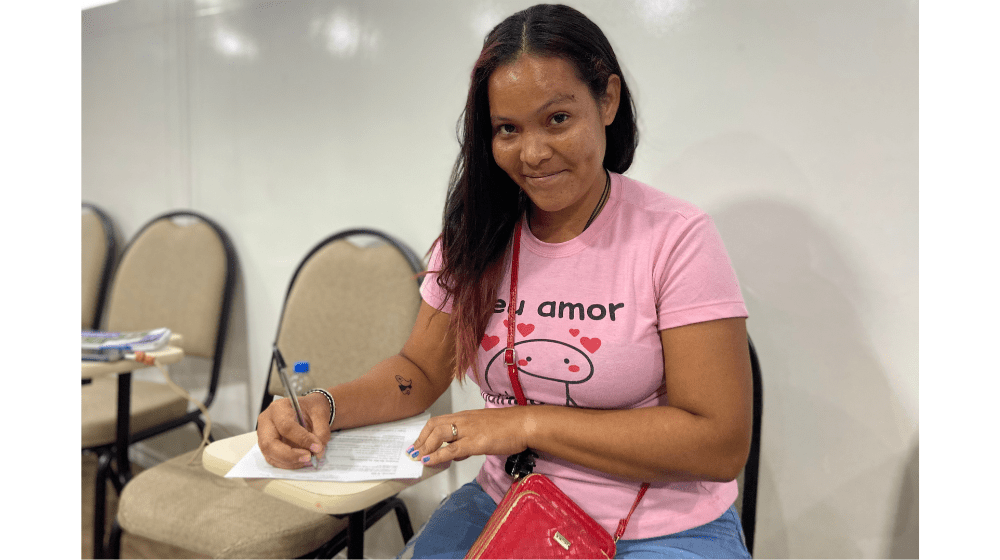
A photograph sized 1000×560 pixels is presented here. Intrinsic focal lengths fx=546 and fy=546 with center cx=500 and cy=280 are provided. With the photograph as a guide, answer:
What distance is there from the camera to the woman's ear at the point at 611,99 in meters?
0.97

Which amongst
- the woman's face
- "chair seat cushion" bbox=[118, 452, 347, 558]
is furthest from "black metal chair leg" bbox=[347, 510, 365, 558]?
the woman's face

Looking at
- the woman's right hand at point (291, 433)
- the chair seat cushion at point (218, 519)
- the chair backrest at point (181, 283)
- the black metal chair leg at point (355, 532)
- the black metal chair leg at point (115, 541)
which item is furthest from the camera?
the chair backrest at point (181, 283)

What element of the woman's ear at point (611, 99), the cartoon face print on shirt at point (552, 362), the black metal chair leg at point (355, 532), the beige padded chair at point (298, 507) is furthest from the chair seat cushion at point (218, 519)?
the woman's ear at point (611, 99)

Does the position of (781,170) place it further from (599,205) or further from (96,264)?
(96,264)

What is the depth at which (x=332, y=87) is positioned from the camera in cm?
183

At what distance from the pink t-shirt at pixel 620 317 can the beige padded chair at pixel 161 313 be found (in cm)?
147

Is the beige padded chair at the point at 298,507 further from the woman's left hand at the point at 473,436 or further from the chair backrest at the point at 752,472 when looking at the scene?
the chair backrest at the point at 752,472

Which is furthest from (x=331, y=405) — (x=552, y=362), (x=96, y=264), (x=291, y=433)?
(x=96, y=264)

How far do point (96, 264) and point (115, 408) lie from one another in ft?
2.99

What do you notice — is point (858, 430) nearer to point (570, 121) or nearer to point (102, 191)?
point (570, 121)

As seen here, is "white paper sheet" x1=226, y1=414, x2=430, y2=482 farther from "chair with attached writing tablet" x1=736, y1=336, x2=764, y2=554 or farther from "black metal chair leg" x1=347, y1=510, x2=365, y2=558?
"chair with attached writing tablet" x1=736, y1=336, x2=764, y2=554

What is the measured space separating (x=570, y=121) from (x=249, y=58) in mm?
1595

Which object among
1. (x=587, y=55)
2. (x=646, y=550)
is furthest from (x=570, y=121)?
(x=646, y=550)

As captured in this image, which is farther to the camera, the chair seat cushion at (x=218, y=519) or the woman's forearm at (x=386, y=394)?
the chair seat cushion at (x=218, y=519)
